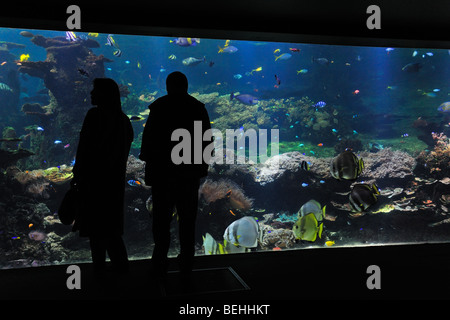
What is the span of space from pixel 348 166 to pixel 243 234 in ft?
5.64

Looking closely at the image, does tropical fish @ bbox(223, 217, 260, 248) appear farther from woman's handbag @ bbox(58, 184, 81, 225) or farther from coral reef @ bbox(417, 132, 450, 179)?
coral reef @ bbox(417, 132, 450, 179)

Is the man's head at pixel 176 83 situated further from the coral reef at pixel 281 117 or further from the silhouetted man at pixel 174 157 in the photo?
the coral reef at pixel 281 117

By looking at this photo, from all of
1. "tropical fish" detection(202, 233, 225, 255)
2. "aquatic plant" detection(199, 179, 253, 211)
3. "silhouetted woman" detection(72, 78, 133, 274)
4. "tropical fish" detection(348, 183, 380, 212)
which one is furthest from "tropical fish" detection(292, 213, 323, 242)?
"aquatic plant" detection(199, 179, 253, 211)

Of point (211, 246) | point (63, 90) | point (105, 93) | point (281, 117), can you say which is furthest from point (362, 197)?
point (281, 117)

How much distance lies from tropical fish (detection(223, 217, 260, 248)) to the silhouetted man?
1144 millimetres

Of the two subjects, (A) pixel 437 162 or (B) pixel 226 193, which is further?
(A) pixel 437 162

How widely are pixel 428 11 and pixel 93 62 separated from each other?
1010 cm

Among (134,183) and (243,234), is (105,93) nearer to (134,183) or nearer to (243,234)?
(243,234)

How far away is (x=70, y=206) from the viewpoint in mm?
2574

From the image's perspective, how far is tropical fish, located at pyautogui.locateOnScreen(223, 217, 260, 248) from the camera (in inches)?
Result: 145

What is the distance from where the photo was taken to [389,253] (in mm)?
3830

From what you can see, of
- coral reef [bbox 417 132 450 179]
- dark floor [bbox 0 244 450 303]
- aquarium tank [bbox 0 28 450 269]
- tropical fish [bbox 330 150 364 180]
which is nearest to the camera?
dark floor [bbox 0 244 450 303]

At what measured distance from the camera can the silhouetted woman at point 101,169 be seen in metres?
2.60
